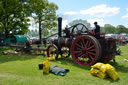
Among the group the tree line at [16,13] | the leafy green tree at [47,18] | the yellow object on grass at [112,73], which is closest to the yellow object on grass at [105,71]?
the yellow object on grass at [112,73]

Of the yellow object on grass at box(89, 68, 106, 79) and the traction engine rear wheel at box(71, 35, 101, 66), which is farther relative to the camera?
the traction engine rear wheel at box(71, 35, 101, 66)

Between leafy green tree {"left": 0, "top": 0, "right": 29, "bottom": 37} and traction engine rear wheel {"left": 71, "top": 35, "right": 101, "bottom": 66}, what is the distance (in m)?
10.8

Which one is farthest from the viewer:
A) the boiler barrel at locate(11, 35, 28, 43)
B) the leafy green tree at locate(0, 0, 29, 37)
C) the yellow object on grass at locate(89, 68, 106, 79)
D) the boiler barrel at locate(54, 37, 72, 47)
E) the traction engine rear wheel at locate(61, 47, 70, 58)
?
the boiler barrel at locate(11, 35, 28, 43)

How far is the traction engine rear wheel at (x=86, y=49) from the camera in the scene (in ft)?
18.0

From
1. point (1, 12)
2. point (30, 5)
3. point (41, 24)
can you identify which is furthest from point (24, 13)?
point (41, 24)

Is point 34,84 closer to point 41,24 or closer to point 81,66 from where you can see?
point 81,66

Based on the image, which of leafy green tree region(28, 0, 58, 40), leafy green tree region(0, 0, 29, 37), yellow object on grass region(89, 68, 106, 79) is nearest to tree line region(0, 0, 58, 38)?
leafy green tree region(0, 0, 29, 37)

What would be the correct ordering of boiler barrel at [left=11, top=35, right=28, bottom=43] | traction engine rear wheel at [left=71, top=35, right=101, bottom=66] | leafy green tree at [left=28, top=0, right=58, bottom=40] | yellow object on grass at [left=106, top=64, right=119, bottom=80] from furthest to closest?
1. leafy green tree at [left=28, top=0, right=58, bottom=40]
2. boiler barrel at [left=11, top=35, right=28, bottom=43]
3. traction engine rear wheel at [left=71, top=35, right=101, bottom=66]
4. yellow object on grass at [left=106, top=64, right=119, bottom=80]

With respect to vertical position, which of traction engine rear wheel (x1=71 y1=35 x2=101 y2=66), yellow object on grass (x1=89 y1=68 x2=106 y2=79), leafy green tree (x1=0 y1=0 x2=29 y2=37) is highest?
leafy green tree (x1=0 y1=0 x2=29 y2=37)

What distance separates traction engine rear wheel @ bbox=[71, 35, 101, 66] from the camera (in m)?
5.48

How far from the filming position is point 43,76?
455cm

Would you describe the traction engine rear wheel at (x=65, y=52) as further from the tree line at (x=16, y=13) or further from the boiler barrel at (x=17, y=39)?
the boiler barrel at (x=17, y=39)

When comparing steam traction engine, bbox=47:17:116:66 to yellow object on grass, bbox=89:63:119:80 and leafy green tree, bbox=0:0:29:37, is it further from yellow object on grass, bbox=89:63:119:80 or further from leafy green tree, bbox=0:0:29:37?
leafy green tree, bbox=0:0:29:37

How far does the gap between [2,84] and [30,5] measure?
13363mm
